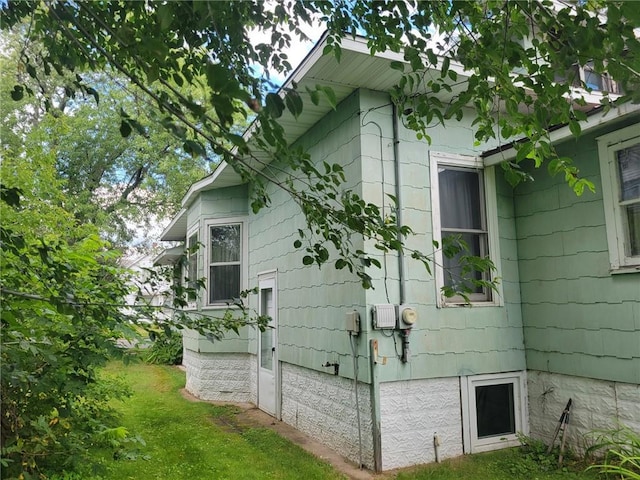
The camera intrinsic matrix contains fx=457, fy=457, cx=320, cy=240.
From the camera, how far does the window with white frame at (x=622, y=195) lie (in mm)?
4207

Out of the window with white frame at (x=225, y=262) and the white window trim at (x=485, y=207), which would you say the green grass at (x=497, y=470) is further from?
the window with white frame at (x=225, y=262)

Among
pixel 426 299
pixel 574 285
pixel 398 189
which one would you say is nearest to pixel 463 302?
pixel 426 299

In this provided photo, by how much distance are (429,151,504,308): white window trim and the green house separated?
0.02 m

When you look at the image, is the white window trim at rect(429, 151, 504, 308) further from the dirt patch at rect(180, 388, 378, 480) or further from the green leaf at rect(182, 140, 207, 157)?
the green leaf at rect(182, 140, 207, 157)

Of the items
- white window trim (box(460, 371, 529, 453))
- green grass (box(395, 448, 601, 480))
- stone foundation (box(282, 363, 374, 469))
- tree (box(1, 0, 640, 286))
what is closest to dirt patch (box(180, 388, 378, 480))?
stone foundation (box(282, 363, 374, 469))

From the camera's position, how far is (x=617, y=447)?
4.06 metres

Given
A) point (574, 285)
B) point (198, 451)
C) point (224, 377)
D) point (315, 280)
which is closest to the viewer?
point (574, 285)

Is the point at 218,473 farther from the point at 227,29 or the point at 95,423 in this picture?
the point at 227,29

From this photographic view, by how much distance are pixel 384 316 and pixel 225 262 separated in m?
4.74

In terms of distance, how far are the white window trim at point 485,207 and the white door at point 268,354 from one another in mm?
2741

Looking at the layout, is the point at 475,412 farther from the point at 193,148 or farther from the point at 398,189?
the point at 193,148

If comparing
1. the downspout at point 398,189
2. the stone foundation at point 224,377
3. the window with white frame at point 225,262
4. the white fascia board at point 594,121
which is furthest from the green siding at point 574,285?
the window with white frame at point 225,262

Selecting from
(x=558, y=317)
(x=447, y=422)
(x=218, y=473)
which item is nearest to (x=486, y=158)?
(x=558, y=317)

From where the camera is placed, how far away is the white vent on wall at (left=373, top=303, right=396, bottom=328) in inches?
175
